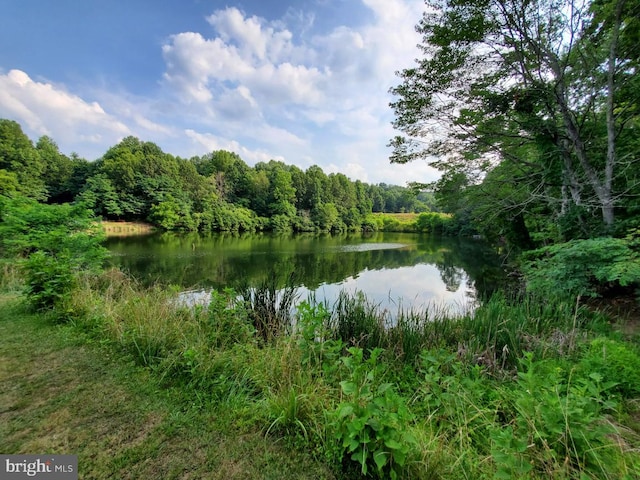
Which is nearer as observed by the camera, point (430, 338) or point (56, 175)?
point (430, 338)

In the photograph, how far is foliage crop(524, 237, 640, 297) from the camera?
4320mm

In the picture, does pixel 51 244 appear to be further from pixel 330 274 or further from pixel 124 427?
pixel 330 274

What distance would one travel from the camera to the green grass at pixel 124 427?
1.47 m

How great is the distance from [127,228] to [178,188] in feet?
28.0

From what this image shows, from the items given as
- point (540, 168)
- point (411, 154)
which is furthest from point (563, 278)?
point (411, 154)

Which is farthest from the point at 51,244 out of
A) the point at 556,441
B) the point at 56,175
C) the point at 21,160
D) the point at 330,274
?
the point at 56,175

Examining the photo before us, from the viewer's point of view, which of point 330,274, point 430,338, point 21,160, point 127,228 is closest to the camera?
point 430,338

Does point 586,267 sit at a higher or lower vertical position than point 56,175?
lower

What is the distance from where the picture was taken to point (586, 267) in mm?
5047

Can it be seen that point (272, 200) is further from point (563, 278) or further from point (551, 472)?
point (551, 472)

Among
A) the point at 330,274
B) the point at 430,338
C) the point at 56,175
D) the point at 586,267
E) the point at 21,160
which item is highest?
the point at 21,160

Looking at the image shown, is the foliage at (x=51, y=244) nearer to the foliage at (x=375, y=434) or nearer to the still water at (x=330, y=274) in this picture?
Answer: the still water at (x=330, y=274)

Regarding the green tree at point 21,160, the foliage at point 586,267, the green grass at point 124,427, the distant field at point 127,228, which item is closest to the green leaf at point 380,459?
the green grass at point 124,427

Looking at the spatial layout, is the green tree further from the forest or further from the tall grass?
the tall grass
